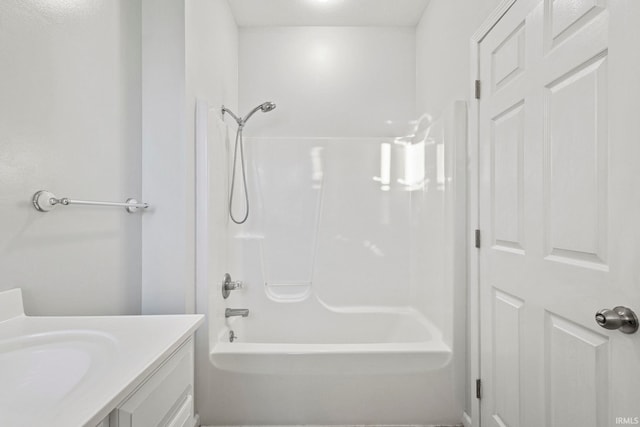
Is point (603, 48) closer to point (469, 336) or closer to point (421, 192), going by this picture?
point (469, 336)

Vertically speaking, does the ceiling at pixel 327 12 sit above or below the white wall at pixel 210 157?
above

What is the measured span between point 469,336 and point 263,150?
1.83m

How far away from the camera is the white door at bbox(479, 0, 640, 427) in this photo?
2.95ft

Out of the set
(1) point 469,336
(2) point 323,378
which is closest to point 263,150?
(2) point 323,378

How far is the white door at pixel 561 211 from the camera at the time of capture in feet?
2.95

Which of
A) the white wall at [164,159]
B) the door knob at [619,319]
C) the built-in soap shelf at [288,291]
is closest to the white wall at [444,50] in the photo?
the door knob at [619,319]

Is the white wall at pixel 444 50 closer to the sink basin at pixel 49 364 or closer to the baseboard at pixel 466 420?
the baseboard at pixel 466 420

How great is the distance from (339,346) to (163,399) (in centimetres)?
105

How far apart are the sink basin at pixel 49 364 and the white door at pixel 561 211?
3.99 feet

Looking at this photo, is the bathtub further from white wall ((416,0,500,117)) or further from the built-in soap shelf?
white wall ((416,0,500,117))

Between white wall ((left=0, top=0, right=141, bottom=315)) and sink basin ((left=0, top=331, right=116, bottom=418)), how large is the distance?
290 mm

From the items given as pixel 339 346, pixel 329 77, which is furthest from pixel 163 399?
pixel 329 77

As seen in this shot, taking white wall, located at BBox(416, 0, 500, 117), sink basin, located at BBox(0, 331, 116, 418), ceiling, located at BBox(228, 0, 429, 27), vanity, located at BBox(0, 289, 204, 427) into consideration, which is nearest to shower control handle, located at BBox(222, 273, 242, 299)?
vanity, located at BBox(0, 289, 204, 427)

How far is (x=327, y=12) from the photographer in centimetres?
265
